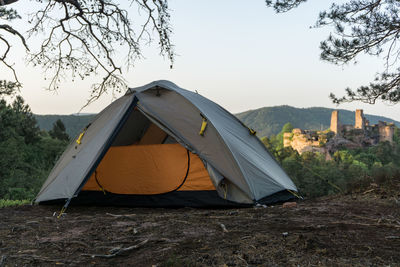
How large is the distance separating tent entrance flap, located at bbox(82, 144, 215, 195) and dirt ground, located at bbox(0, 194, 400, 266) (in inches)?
40.5

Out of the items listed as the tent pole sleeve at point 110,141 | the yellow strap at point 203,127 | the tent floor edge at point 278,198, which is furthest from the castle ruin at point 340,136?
the tent pole sleeve at point 110,141

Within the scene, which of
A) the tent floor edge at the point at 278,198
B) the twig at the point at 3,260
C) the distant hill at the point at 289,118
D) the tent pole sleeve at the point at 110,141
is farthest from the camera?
the distant hill at the point at 289,118

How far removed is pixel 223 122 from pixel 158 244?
3098 millimetres

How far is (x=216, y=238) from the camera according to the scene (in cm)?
281

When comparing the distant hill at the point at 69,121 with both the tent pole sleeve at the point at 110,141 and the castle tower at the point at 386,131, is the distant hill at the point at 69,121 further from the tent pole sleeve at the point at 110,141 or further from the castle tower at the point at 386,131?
the castle tower at the point at 386,131

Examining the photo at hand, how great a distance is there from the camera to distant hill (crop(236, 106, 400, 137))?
9814 cm

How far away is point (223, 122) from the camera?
554 centimetres

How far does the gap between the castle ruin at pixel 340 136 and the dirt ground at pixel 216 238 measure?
159 ft

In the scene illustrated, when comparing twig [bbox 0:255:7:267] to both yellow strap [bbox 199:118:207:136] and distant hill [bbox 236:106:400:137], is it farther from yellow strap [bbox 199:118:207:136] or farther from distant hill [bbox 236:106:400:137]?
distant hill [bbox 236:106:400:137]

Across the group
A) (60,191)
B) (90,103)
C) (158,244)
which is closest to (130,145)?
(60,191)

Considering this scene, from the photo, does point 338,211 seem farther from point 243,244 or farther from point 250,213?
point 243,244

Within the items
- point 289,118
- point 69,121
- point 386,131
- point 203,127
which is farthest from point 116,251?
point 289,118

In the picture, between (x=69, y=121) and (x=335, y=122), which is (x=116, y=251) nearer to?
(x=69, y=121)

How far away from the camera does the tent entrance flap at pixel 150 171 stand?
515cm
